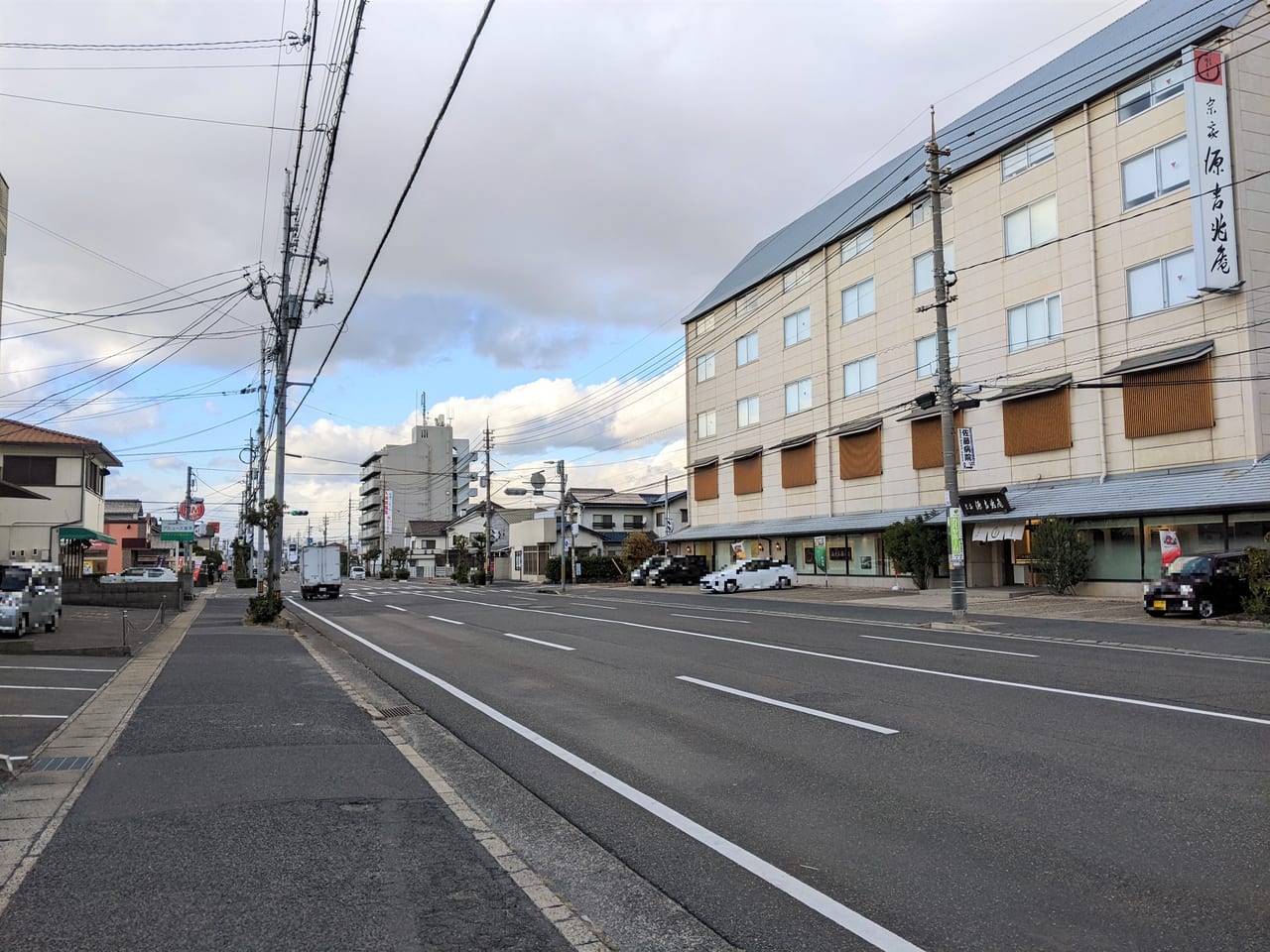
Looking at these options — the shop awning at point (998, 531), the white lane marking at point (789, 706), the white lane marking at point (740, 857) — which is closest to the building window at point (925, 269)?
the shop awning at point (998, 531)

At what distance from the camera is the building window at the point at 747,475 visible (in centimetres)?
4912

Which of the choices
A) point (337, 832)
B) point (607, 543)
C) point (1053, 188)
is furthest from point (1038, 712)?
point (607, 543)

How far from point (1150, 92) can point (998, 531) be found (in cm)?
1510

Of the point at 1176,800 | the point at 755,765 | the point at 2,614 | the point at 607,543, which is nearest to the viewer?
the point at 1176,800

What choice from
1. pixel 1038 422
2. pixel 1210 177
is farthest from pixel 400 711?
pixel 1038 422

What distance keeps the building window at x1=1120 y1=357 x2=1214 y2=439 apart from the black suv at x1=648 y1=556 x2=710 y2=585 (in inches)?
1091

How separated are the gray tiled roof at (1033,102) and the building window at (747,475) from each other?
10.0m

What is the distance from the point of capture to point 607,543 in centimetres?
7812

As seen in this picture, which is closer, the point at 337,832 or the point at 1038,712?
the point at 337,832

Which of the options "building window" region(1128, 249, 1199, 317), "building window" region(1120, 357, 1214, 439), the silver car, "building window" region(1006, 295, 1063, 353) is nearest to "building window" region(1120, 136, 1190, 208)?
"building window" region(1128, 249, 1199, 317)

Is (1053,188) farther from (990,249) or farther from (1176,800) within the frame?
(1176,800)

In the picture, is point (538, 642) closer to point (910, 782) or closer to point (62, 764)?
point (62, 764)

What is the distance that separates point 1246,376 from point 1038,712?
21109 millimetres

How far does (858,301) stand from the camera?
4200 cm
